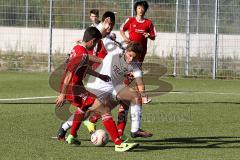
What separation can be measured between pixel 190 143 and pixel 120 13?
1785cm

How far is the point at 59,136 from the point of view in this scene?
39.8 ft

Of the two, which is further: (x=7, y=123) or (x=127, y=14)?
(x=127, y=14)

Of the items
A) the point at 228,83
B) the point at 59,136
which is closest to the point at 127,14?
the point at 228,83

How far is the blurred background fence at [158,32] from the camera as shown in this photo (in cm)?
2858

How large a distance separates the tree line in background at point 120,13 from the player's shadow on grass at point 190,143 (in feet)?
53.2

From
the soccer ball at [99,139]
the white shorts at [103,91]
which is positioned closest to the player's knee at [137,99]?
the white shorts at [103,91]

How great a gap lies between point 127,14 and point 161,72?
102 inches

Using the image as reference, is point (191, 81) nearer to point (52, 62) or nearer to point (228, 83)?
point (228, 83)

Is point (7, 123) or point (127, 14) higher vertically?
point (127, 14)

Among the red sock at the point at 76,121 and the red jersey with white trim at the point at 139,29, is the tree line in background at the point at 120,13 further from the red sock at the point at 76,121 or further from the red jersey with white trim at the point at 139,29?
the red sock at the point at 76,121

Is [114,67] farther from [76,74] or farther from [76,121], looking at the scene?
[76,121]

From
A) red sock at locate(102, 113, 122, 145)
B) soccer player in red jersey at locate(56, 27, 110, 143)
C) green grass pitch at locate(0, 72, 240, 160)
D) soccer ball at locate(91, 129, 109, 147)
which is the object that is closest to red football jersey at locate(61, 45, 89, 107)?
soccer player in red jersey at locate(56, 27, 110, 143)

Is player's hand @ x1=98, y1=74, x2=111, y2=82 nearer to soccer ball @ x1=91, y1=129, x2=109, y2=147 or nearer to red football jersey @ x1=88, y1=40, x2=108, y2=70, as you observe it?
soccer ball @ x1=91, y1=129, x2=109, y2=147

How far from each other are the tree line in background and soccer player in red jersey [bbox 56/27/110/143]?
55.5ft
